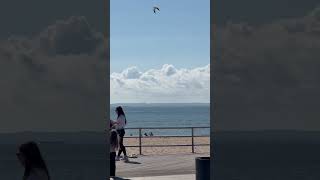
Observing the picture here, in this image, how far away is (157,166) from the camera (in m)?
16.6

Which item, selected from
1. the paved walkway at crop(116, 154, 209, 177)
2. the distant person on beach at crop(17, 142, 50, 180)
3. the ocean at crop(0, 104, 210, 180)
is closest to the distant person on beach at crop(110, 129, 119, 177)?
the paved walkway at crop(116, 154, 209, 177)

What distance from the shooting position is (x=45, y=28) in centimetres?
1099

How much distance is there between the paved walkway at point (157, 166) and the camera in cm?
1510

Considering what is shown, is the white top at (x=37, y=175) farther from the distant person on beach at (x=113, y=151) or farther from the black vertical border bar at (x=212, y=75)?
the distant person on beach at (x=113, y=151)

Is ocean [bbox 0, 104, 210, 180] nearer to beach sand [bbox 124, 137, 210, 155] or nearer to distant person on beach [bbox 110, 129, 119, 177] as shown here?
distant person on beach [bbox 110, 129, 119, 177]

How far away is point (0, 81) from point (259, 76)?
425 centimetres

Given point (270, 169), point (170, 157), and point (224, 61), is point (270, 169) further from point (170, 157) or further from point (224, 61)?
point (170, 157)

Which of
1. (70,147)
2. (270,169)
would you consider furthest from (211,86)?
(70,147)

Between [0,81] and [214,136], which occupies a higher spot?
[0,81]

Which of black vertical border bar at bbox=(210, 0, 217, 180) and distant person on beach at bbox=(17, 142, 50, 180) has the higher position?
black vertical border bar at bbox=(210, 0, 217, 180)

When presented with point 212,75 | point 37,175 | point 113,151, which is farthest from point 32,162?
point 113,151

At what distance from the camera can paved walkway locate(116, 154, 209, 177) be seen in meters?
15.1

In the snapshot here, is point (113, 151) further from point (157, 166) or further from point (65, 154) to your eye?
point (65, 154)

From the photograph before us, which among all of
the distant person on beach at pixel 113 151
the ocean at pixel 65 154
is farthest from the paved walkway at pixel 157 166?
the ocean at pixel 65 154
